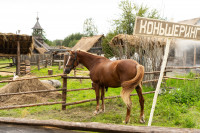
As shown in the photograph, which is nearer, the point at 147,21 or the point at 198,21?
the point at 147,21

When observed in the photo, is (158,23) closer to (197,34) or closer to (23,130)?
(197,34)

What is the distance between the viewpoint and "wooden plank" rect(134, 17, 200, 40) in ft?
9.43

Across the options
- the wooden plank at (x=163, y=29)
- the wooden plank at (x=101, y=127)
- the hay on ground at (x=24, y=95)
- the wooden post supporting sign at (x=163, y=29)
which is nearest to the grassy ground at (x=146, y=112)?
the hay on ground at (x=24, y=95)

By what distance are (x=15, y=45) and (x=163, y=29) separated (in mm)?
11492

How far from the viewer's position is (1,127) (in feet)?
5.35

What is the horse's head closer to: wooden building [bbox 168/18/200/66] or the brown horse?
the brown horse

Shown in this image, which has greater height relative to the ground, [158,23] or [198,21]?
[198,21]

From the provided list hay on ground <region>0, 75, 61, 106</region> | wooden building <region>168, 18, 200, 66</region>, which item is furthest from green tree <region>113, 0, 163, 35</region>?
hay on ground <region>0, 75, 61, 106</region>

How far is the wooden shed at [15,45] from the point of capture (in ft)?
36.9

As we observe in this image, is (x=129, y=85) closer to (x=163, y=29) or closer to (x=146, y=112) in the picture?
(x=146, y=112)

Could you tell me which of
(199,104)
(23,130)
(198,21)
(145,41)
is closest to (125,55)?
(145,41)

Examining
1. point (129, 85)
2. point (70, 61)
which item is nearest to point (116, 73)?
point (129, 85)

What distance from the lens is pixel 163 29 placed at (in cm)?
301

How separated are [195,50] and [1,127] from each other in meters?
14.0
